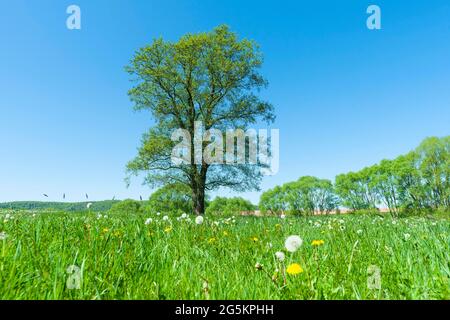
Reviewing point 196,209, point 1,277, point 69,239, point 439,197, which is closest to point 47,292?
point 1,277

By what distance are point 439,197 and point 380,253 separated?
191ft

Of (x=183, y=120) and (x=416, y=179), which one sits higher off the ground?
(x=183, y=120)

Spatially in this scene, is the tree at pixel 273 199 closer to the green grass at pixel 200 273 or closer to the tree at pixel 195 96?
the tree at pixel 195 96

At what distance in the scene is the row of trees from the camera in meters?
51.4

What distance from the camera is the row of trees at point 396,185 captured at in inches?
2025

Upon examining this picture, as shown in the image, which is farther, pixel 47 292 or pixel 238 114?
pixel 238 114

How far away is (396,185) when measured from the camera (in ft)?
195

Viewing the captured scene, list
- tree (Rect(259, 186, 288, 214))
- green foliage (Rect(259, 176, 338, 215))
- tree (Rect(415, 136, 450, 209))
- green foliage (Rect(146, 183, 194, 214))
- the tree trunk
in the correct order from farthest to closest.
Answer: tree (Rect(259, 186, 288, 214)) < green foliage (Rect(259, 176, 338, 215)) < tree (Rect(415, 136, 450, 209)) < green foliage (Rect(146, 183, 194, 214)) < the tree trunk

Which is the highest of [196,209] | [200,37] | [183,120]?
[200,37]

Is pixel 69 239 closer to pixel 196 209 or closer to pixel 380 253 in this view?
pixel 380 253

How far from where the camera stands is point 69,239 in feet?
11.5

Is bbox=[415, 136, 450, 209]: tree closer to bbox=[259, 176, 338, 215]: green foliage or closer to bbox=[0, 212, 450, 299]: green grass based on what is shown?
bbox=[259, 176, 338, 215]: green foliage

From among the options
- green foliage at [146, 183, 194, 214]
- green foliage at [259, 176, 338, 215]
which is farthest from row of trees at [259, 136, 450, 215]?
green foliage at [146, 183, 194, 214]
